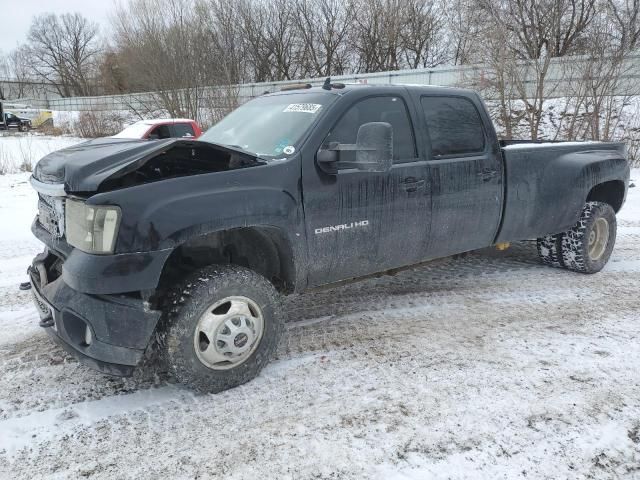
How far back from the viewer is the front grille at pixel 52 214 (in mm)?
2898

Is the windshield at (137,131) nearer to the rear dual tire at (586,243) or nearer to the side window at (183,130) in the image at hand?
the side window at (183,130)

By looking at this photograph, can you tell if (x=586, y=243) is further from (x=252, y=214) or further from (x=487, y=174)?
(x=252, y=214)

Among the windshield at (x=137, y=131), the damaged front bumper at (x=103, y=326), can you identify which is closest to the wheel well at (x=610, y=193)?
the damaged front bumper at (x=103, y=326)

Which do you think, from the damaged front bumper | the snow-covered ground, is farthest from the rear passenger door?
the damaged front bumper

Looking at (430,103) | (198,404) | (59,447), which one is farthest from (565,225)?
(59,447)

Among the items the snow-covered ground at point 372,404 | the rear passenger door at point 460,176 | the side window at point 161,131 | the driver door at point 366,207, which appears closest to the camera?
the snow-covered ground at point 372,404

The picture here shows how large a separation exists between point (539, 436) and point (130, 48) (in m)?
25.7

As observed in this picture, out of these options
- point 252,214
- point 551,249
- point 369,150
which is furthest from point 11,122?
point 369,150

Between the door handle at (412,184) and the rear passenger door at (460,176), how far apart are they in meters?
0.12

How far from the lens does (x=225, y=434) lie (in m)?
2.62

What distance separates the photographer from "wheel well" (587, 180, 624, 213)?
17.7 feet

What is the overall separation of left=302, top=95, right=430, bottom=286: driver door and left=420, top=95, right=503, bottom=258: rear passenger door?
18 centimetres

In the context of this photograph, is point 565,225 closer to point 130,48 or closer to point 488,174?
point 488,174

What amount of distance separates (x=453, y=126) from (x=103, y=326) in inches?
122
